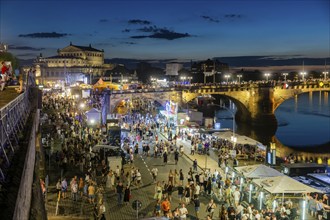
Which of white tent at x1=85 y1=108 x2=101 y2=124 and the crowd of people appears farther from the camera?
white tent at x1=85 y1=108 x2=101 y2=124

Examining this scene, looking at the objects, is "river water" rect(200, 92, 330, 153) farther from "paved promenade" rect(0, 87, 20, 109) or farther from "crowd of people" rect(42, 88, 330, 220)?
"paved promenade" rect(0, 87, 20, 109)

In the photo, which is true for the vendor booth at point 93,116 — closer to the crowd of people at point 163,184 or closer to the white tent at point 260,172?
the crowd of people at point 163,184

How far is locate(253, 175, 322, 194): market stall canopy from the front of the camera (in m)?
18.7

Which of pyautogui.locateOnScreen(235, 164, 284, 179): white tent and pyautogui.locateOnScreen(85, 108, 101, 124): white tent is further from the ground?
pyautogui.locateOnScreen(85, 108, 101, 124): white tent

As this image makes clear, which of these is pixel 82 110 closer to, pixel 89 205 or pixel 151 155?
pixel 151 155

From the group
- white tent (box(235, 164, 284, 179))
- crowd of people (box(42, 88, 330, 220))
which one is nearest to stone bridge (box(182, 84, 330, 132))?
crowd of people (box(42, 88, 330, 220))

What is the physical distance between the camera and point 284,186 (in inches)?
745

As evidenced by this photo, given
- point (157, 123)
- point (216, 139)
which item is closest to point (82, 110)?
point (157, 123)

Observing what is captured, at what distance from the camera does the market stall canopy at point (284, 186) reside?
61.3 feet

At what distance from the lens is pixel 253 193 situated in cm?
2092

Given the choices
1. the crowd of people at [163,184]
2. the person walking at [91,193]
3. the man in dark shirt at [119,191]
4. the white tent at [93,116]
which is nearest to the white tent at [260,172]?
the crowd of people at [163,184]

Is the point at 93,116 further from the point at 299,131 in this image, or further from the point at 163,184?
the point at 299,131

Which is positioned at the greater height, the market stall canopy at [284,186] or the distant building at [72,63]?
the distant building at [72,63]

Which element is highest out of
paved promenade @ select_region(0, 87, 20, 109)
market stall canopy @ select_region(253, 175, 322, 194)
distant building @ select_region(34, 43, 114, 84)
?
distant building @ select_region(34, 43, 114, 84)
